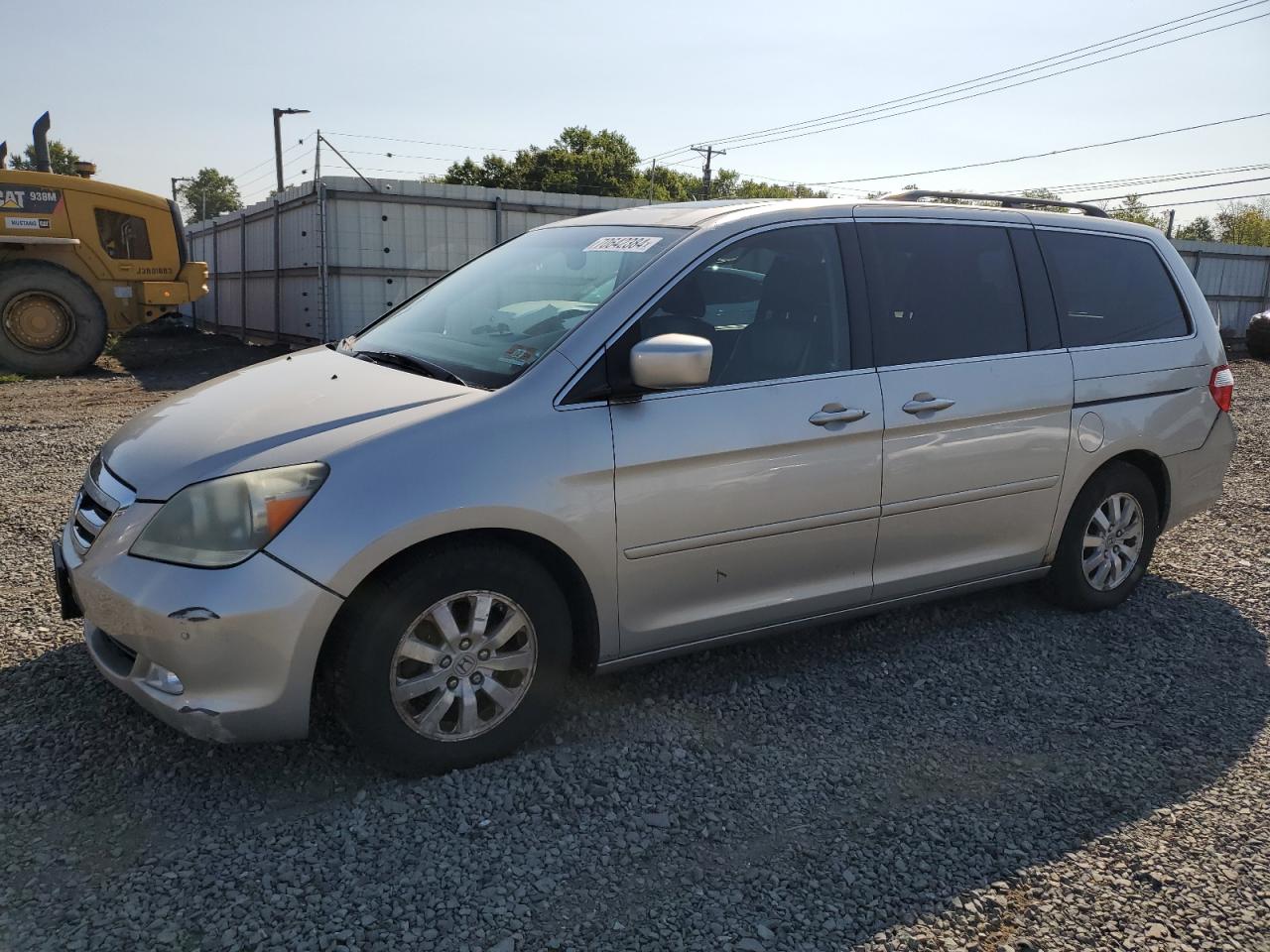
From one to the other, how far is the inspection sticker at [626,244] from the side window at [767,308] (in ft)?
0.86

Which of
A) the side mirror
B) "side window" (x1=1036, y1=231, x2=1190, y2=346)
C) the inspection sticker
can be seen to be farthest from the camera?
"side window" (x1=1036, y1=231, x2=1190, y2=346)

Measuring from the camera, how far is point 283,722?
2.80 metres

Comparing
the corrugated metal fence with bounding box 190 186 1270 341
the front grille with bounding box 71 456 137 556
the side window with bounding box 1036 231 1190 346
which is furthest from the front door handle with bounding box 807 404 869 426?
the corrugated metal fence with bounding box 190 186 1270 341

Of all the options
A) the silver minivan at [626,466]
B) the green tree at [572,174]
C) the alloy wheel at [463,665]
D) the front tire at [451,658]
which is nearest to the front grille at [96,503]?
the silver minivan at [626,466]

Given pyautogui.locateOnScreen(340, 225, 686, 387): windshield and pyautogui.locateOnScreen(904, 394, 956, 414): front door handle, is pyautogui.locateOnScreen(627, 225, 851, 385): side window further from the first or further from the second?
pyautogui.locateOnScreen(904, 394, 956, 414): front door handle

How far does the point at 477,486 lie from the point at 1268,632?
3.86 metres

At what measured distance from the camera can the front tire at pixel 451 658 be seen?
9.26 ft

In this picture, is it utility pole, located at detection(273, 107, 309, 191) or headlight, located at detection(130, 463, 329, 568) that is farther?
utility pole, located at detection(273, 107, 309, 191)

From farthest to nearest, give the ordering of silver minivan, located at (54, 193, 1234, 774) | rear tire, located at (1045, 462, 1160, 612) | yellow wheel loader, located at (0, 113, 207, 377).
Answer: yellow wheel loader, located at (0, 113, 207, 377) → rear tire, located at (1045, 462, 1160, 612) → silver minivan, located at (54, 193, 1234, 774)

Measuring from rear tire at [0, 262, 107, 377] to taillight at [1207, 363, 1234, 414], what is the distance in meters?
13.6

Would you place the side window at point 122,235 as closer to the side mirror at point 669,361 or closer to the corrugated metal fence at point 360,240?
the corrugated metal fence at point 360,240

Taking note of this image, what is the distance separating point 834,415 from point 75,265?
13.5 meters

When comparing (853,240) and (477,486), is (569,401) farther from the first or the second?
(853,240)

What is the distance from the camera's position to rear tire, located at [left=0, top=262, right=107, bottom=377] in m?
13.0
